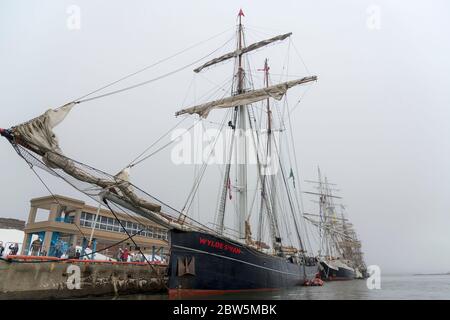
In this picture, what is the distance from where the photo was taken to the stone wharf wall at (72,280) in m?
14.2

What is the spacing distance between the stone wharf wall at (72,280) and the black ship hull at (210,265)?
134 cm

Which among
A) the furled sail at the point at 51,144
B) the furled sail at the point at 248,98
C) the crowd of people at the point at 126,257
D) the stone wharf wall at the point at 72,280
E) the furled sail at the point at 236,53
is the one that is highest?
the furled sail at the point at 236,53

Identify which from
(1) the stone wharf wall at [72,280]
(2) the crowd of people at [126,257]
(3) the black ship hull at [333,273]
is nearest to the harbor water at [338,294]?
(1) the stone wharf wall at [72,280]

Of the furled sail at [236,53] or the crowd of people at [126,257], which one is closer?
the crowd of people at [126,257]

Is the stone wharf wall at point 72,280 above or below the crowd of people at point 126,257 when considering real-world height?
below

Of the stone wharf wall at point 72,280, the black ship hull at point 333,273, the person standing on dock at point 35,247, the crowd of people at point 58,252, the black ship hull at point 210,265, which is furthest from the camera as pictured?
the black ship hull at point 333,273

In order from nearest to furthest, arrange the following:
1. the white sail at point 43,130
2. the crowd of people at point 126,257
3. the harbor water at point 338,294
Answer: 1. the white sail at point 43,130
2. the harbor water at point 338,294
3. the crowd of people at point 126,257

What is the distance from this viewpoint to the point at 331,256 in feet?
214

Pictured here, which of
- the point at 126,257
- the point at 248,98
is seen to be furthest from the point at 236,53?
the point at 126,257

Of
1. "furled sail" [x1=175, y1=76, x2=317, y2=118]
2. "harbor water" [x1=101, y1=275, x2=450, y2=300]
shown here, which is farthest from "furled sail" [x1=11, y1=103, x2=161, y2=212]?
"furled sail" [x1=175, y1=76, x2=317, y2=118]

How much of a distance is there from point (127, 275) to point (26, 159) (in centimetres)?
1179

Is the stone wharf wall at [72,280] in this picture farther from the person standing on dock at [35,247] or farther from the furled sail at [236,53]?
the furled sail at [236,53]

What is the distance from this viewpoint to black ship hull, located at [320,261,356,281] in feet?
184

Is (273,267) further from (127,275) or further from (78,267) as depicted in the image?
(78,267)
